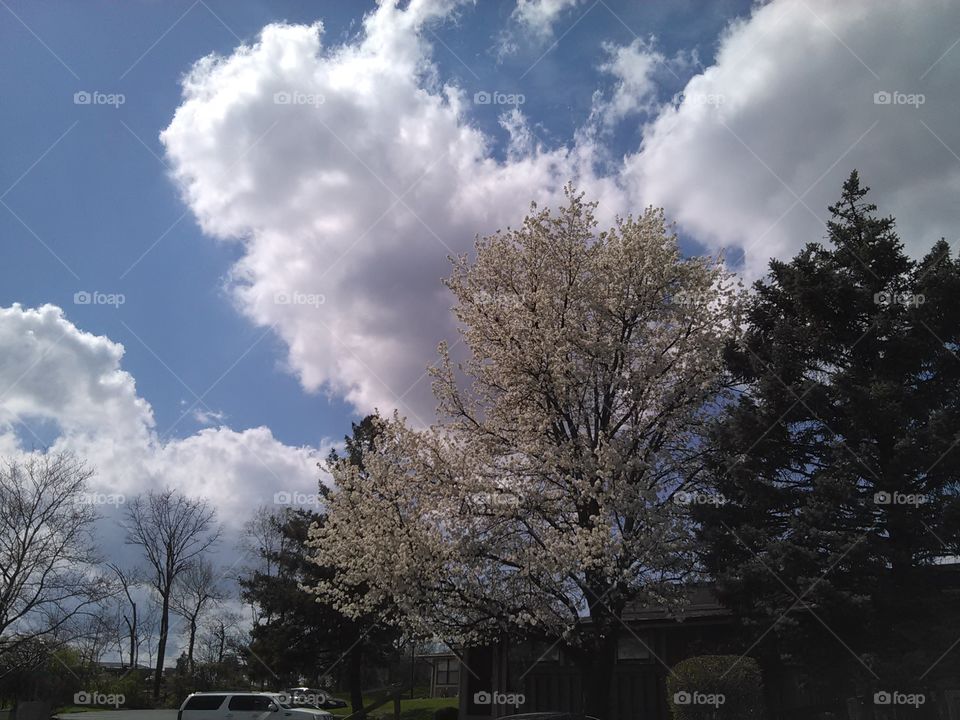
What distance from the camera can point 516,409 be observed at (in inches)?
786

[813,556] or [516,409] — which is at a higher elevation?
[516,409]

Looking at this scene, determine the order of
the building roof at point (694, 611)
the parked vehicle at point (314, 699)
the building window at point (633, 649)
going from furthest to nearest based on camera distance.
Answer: the parked vehicle at point (314, 699) → the building window at point (633, 649) → the building roof at point (694, 611)

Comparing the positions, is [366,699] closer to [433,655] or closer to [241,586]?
[433,655]

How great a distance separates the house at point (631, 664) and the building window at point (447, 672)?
26347 mm

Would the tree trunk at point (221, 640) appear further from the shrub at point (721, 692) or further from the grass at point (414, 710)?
the shrub at point (721, 692)

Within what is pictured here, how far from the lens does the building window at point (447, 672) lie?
167ft

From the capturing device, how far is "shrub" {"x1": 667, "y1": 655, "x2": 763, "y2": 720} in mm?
15336

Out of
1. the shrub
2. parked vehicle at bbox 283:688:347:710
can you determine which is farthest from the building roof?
parked vehicle at bbox 283:688:347:710

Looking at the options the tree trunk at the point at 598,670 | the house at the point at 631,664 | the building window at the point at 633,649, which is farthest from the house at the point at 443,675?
the tree trunk at the point at 598,670

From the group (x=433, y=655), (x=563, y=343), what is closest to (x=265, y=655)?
(x=433, y=655)

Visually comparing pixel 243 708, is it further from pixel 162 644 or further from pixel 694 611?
pixel 162 644

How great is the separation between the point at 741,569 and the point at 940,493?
4754mm

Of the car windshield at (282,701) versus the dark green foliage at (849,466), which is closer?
the dark green foliage at (849,466)

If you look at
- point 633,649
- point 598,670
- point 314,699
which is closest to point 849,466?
point 598,670
